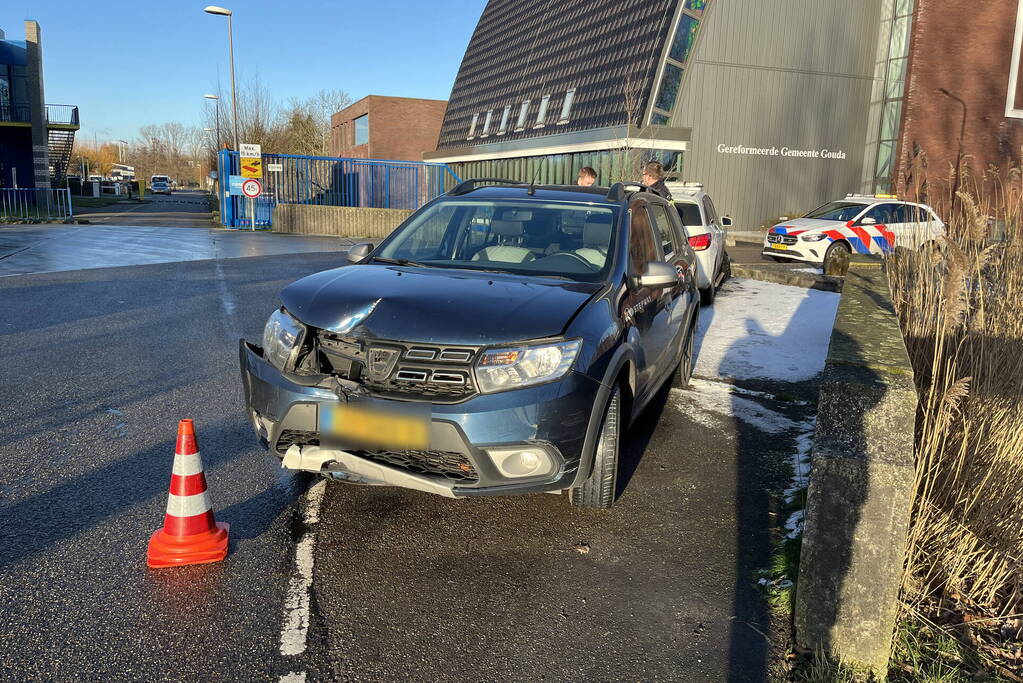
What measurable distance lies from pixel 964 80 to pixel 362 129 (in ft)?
130

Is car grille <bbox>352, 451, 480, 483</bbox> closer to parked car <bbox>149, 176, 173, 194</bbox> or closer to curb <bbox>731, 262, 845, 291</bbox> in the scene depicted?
curb <bbox>731, 262, 845, 291</bbox>

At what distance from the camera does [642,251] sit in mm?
5363

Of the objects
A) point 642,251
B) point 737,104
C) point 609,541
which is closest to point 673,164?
point 737,104

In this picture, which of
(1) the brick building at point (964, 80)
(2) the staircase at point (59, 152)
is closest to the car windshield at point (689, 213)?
(1) the brick building at point (964, 80)

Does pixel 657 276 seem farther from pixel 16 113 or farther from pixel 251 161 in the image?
pixel 16 113

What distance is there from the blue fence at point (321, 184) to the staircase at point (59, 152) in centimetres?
2935

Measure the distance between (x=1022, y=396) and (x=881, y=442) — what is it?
1.68 metres

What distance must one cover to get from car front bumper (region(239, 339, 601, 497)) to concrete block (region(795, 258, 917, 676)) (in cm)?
109

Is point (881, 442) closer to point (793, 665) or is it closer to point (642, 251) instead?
point (793, 665)

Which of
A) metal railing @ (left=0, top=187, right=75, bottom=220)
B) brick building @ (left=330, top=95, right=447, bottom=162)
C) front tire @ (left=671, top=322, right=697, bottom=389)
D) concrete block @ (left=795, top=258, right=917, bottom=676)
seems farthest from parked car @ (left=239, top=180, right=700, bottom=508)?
brick building @ (left=330, top=95, right=447, bottom=162)

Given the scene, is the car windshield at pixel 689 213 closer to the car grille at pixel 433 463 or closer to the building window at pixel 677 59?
the car grille at pixel 433 463

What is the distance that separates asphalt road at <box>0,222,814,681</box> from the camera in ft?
9.80

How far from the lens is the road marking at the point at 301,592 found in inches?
120

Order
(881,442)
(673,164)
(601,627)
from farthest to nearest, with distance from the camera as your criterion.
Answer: (673,164) < (601,627) < (881,442)
